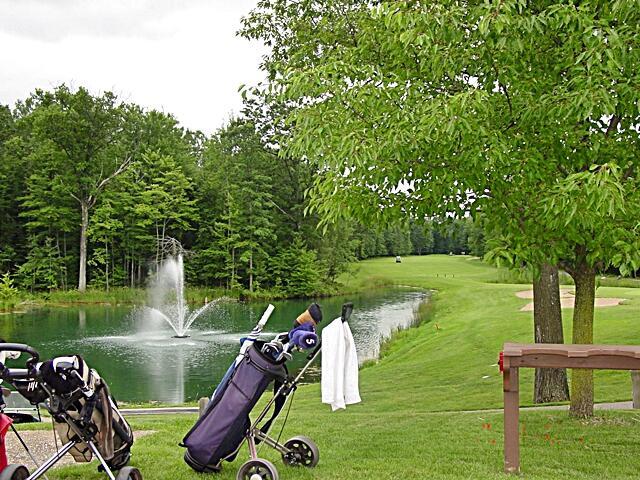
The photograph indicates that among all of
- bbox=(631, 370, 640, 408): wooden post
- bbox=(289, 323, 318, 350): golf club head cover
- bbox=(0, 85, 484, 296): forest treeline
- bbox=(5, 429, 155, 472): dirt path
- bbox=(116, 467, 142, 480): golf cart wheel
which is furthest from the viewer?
bbox=(0, 85, 484, 296): forest treeline

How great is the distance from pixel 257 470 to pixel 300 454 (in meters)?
0.66

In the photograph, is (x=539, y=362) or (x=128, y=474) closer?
(x=128, y=474)

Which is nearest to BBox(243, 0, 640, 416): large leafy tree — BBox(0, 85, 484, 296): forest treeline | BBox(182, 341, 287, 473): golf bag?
BBox(182, 341, 287, 473): golf bag

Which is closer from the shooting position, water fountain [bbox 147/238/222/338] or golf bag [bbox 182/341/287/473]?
golf bag [bbox 182/341/287/473]

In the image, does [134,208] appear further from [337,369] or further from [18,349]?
[18,349]

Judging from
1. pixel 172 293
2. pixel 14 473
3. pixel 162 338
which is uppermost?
pixel 14 473

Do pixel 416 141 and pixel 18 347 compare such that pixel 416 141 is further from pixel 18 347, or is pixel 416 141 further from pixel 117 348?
pixel 117 348

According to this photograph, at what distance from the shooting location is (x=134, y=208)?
140 feet

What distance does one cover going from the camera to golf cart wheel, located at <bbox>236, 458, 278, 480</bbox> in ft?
16.7

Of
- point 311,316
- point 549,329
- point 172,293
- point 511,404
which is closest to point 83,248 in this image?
point 172,293

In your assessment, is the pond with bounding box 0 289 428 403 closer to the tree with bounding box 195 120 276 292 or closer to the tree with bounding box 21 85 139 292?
the tree with bounding box 195 120 276 292

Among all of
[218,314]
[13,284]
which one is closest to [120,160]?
[13,284]

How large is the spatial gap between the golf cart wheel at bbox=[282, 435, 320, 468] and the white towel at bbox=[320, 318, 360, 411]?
0.57m

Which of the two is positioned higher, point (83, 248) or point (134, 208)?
point (134, 208)
